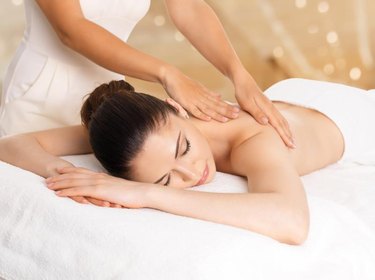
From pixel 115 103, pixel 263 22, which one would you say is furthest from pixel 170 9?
pixel 263 22

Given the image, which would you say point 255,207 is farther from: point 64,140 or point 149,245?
point 64,140

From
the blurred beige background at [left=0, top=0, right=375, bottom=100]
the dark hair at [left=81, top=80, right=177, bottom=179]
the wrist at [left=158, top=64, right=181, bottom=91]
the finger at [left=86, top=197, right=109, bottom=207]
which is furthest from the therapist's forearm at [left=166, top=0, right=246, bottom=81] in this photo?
the blurred beige background at [left=0, top=0, right=375, bottom=100]

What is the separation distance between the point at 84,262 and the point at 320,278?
41cm

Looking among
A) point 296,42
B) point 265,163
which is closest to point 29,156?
point 265,163

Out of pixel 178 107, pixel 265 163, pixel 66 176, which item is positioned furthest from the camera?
pixel 178 107

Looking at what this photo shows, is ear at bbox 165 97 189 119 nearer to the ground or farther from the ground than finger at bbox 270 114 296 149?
farther from the ground

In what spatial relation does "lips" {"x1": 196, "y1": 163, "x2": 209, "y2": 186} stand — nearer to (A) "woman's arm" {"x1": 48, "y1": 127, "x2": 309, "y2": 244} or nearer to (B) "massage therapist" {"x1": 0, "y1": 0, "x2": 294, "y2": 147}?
(A) "woman's arm" {"x1": 48, "y1": 127, "x2": 309, "y2": 244}

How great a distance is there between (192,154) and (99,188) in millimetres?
Answer: 273

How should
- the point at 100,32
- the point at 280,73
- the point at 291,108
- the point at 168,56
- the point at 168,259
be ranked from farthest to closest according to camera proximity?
the point at 280,73 < the point at 168,56 < the point at 291,108 < the point at 100,32 < the point at 168,259

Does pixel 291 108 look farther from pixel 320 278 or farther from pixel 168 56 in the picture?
pixel 168 56

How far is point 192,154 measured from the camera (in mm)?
1582

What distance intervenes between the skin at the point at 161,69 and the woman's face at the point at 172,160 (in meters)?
0.16

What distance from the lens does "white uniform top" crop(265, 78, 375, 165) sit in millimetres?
2053

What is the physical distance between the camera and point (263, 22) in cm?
383
